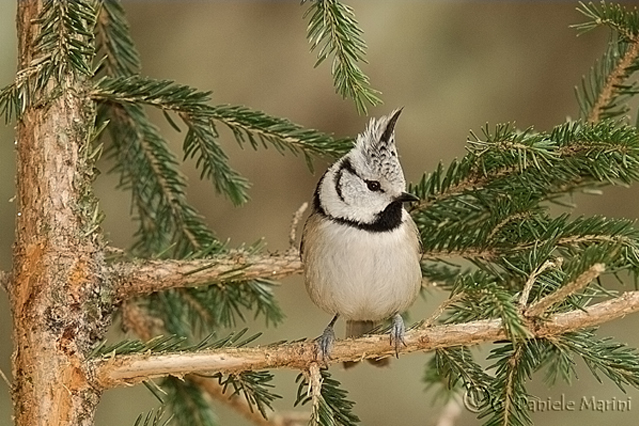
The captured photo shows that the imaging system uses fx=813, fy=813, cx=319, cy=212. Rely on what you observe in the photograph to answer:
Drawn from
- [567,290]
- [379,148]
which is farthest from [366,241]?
[567,290]

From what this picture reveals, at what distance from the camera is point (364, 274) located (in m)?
1.29

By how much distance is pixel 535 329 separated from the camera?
2.91 feet

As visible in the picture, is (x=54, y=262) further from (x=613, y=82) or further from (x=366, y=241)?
(x=613, y=82)

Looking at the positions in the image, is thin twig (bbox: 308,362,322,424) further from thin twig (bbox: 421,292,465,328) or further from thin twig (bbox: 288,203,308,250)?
thin twig (bbox: 288,203,308,250)

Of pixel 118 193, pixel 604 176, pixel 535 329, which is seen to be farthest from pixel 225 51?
pixel 535 329

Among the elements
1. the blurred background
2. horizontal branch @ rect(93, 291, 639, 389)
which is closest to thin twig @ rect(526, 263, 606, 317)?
horizontal branch @ rect(93, 291, 639, 389)

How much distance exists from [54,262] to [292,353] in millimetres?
323

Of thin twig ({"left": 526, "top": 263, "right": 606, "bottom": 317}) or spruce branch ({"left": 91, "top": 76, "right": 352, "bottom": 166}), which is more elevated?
spruce branch ({"left": 91, "top": 76, "right": 352, "bottom": 166})

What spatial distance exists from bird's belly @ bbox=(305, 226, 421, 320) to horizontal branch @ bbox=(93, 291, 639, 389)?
10.1 inches

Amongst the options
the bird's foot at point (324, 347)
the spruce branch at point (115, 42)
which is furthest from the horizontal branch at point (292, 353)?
the spruce branch at point (115, 42)

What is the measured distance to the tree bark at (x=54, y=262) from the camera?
985 millimetres

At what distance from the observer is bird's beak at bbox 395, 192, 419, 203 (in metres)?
1.21

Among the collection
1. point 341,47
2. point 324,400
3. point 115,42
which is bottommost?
point 324,400

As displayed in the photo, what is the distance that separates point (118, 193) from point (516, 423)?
158cm
